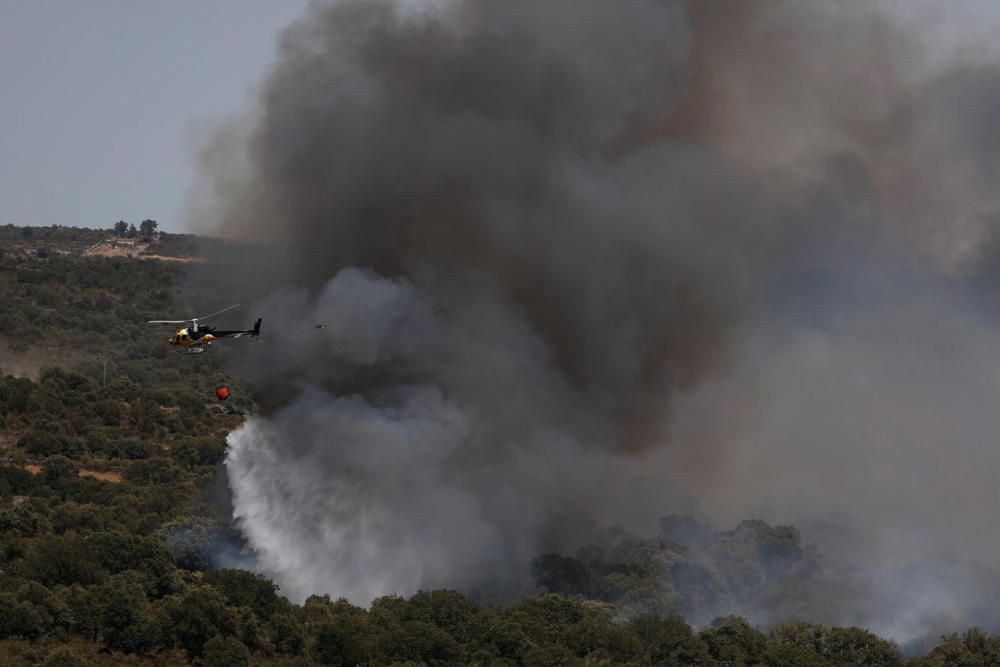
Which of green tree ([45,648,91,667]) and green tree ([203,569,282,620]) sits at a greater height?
green tree ([203,569,282,620])

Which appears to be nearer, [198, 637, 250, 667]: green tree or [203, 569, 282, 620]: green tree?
[198, 637, 250, 667]: green tree

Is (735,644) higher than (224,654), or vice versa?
(735,644)

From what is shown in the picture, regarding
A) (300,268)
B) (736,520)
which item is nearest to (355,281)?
(300,268)

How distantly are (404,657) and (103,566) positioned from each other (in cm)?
2060

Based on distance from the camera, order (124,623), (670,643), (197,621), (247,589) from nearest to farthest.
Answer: (124,623)
(197,621)
(247,589)
(670,643)

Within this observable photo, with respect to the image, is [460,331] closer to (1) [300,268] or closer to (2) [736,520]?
(1) [300,268]

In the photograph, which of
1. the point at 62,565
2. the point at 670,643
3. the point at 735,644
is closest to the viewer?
the point at 62,565

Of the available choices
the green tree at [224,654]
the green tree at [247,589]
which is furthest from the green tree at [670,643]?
the green tree at [224,654]

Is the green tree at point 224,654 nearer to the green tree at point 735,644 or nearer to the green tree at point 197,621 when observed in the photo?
the green tree at point 197,621

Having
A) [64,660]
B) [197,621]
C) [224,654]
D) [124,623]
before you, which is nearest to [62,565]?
[124,623]

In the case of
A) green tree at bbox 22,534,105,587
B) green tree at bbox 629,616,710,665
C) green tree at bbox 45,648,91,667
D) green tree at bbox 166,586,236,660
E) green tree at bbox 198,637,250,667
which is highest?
green tree at bbox 629,616,710,665

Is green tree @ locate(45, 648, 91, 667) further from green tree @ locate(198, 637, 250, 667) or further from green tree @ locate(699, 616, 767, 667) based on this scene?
green tree @ locate(699, 616, 767, 667)

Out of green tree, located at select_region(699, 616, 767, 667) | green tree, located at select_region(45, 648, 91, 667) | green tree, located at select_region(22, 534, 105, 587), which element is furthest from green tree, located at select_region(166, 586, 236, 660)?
green tree, located at select_region(699, 616, 767, 667)

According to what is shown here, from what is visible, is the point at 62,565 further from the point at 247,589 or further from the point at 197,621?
the point at 197,621
